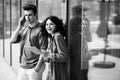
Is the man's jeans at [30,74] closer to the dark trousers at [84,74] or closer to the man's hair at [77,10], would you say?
the dark trousers at [84,74]

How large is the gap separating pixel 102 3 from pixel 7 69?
4690 mm

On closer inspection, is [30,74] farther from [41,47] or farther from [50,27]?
[50,27]

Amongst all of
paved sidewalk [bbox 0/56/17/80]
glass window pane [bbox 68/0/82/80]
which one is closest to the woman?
glass window pane [bbox 68/0/82/80]

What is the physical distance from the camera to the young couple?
2.75m

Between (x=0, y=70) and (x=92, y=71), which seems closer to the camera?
(x=92, y=71)

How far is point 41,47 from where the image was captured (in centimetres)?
303

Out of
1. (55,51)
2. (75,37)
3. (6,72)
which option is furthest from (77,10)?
(6,72)

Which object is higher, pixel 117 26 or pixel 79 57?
pixel 117 26

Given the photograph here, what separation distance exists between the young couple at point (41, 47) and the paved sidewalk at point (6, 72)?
99.9 inches

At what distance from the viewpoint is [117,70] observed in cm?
218

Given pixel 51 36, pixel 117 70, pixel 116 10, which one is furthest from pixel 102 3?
pixel 51 36

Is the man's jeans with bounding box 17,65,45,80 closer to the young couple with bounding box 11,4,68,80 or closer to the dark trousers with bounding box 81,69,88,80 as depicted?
the young couple with bounding box 11,4,68,80

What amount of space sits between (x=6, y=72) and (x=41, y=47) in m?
3.50

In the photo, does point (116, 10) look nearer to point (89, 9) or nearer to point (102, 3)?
point (102, 3)
